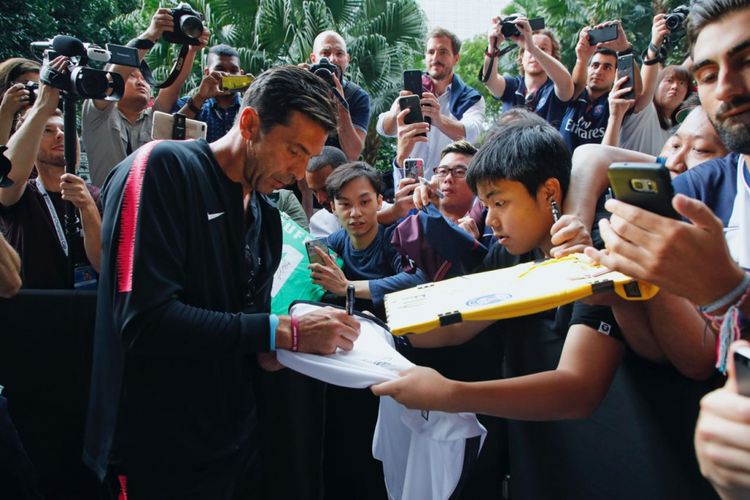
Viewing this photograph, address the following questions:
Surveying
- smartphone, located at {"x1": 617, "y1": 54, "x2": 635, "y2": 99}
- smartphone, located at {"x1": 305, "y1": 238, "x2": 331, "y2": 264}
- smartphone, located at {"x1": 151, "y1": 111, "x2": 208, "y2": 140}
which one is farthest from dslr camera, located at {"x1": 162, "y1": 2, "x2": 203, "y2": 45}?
smartphone, located at {"x1": 617, "y1": 54, "x2": 635, "y2": 99}

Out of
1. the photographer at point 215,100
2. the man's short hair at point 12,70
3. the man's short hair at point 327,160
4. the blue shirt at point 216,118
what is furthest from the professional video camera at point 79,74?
the man's short hair at point 327,160

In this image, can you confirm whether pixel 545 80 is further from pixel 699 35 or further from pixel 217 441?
pixel 217 441

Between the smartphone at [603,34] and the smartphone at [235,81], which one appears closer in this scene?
the smartphone at [235,81]

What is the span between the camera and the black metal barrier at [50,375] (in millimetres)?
2961

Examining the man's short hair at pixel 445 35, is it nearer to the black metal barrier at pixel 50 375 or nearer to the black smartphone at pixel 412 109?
the black smartphone at pixel 412 109

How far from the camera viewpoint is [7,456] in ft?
7.17

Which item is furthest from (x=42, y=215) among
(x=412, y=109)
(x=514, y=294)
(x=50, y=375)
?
(x=514, y=294)

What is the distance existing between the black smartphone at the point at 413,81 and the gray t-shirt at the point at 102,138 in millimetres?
2064

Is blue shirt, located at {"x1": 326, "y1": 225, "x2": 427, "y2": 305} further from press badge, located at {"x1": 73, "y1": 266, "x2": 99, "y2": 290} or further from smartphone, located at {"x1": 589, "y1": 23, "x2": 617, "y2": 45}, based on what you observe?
smartphone, located at {"x1": 589, "y1": 23, "x2": 617, "y2": 45}

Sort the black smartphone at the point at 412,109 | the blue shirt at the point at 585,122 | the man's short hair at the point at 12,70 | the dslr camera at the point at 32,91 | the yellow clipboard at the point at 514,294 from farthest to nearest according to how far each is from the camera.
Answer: the blue shirt at the point at 585,122, the black smartphone at the point at 412,109, the man's short hair at the point at 12,70, the dslr camera at the point at 32,91, the yellow clipboard at the point at 514,294

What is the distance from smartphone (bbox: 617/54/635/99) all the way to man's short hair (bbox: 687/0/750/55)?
8.15 feet

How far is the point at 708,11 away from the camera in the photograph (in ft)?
5.28

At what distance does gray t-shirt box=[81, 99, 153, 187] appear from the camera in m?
3.91

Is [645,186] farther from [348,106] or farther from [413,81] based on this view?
[348,106]
